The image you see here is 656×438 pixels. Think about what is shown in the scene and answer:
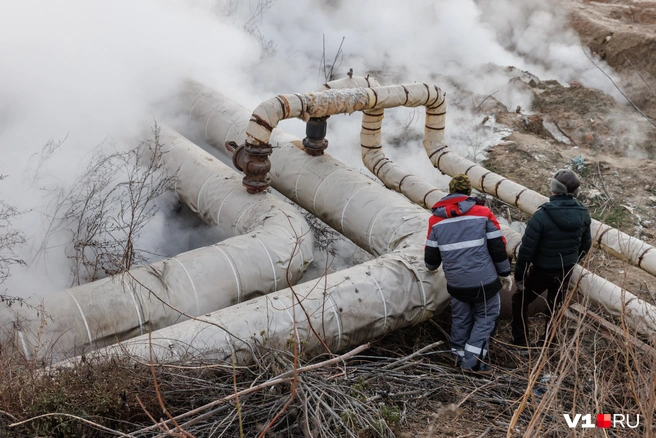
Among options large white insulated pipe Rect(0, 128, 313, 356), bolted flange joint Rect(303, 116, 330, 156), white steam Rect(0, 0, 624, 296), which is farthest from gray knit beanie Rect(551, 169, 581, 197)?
white steam Rect(0, 0, 624, 296)

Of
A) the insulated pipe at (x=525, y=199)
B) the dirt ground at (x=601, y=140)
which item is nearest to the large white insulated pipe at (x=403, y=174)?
the insulated pipe at (x=525, y=199)

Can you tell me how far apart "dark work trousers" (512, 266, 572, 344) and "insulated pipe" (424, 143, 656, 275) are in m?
0.52

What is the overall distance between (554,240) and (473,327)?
3.01 feet

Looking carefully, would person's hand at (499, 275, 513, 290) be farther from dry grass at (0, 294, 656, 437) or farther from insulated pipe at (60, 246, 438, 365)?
dry grass at (0, 294, 656, 437)

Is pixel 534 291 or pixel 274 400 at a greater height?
pixel 274 400

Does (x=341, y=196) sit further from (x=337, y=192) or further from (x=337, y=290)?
(x=337, y=290)

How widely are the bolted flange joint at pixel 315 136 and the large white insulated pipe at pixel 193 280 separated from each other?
0.83m

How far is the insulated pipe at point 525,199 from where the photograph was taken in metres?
5.32

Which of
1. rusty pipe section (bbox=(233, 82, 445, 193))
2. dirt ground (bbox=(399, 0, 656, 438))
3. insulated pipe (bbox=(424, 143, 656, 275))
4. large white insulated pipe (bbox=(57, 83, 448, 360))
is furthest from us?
dirt ground (bbox=(399, 0, 656, 438))

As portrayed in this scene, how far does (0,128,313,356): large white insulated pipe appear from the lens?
4.42 metres

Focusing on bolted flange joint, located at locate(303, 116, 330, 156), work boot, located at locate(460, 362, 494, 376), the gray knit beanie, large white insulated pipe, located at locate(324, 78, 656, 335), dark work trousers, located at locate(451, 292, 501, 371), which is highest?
the gray knit beanie

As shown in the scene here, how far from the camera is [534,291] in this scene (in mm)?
5023

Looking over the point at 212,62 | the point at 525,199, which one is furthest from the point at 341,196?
the point at 212,62

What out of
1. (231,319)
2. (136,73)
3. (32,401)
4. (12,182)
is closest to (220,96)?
(136,73)
